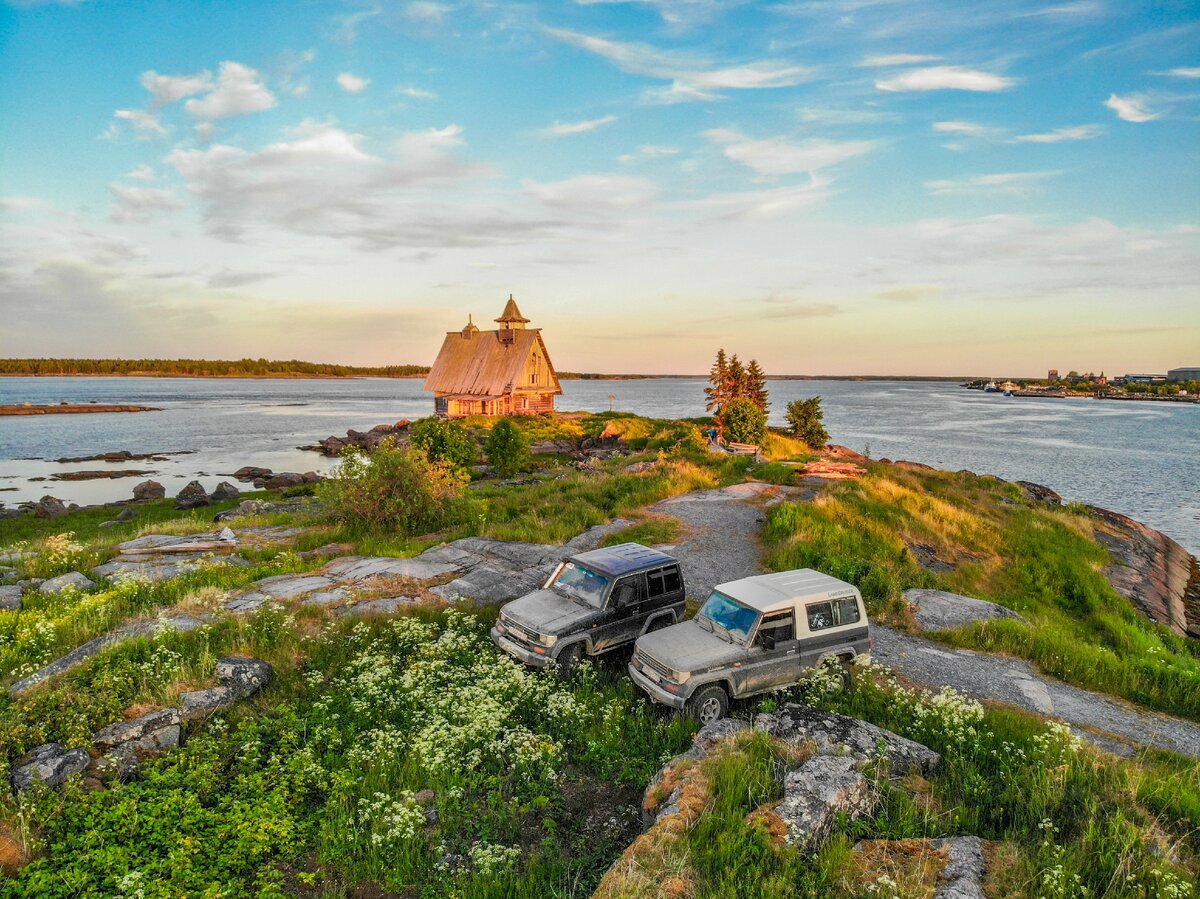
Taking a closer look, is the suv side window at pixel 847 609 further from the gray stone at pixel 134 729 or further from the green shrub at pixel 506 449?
the green shrub at pixel 506 449

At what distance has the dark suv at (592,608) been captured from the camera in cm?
1073

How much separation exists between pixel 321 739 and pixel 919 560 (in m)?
18.3

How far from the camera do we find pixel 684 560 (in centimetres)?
1723

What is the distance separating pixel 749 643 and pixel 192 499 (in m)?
37.3

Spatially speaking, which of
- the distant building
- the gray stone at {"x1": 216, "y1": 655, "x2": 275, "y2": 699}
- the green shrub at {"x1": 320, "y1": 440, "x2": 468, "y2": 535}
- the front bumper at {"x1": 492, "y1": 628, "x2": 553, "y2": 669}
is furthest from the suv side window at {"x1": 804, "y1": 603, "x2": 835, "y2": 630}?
the distant building

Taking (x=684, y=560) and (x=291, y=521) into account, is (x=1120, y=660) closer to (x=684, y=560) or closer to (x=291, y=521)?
(x=684, y=560)

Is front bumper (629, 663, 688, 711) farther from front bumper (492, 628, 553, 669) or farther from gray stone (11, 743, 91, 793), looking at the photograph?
gray stone (11, 743, 91, 793)

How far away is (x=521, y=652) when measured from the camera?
10797mm

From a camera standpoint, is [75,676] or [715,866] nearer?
[715,866]

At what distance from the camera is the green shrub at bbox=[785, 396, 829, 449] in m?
60.6

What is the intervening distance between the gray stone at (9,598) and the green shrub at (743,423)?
141 feet

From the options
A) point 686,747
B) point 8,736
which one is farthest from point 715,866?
point 8,736

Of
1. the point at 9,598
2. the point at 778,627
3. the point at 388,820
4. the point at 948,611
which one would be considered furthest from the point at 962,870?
the point at 9,598

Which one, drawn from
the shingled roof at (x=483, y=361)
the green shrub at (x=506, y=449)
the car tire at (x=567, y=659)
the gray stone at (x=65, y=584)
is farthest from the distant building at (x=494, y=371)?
the car tire at (x=567, y=659)
